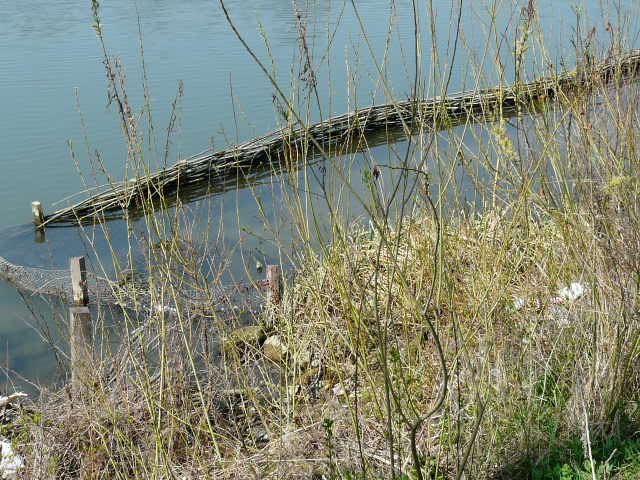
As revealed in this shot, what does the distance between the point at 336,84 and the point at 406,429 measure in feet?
30.0

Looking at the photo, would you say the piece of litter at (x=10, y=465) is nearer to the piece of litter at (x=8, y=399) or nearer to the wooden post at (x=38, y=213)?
the piece of litter at (x=8, y=399)

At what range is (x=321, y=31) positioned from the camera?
617 inches

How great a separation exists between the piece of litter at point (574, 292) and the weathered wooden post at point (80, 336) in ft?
6.17

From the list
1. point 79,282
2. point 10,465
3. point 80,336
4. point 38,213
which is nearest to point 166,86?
point 38,213

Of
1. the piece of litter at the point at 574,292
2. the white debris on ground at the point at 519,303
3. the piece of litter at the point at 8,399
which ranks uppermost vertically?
the piece of litter at the point at 574,292

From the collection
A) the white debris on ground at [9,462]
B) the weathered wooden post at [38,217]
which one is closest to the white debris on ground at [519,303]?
the white debris on ground at [9,462]

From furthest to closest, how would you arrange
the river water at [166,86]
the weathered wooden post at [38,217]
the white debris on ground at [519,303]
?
the weathered wooden post at [38,217], the river water at [166,86], the white debris on ground at [519,303]

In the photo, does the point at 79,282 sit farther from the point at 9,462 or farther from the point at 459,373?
the point at 459,373

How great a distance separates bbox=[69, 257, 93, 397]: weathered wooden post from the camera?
3119 mm

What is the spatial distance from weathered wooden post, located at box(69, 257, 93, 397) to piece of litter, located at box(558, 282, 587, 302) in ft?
6.17

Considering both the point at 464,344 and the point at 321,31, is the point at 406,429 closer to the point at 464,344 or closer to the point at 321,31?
the point at 464,344

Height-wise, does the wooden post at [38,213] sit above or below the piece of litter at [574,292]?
below

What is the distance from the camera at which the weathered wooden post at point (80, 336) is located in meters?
3.12

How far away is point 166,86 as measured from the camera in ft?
37.0
